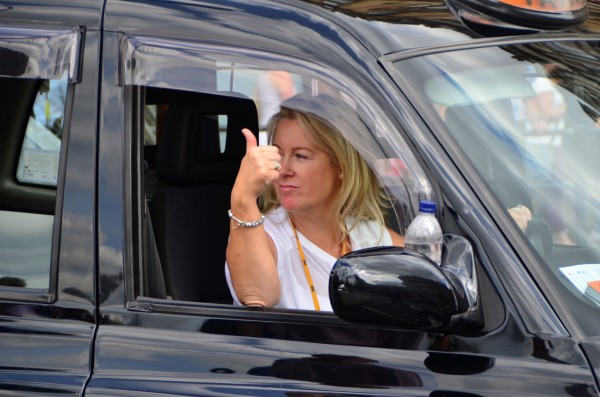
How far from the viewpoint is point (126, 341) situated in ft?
7.82

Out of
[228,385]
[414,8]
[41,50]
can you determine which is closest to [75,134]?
[41,50]

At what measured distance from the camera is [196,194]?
3.21 m

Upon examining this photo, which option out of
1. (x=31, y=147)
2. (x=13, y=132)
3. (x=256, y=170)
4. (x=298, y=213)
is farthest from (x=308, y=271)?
(x=13, y=132)

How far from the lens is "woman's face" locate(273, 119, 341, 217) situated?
9.33ft

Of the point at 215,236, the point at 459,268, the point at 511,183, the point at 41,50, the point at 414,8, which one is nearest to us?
the point at 459,268

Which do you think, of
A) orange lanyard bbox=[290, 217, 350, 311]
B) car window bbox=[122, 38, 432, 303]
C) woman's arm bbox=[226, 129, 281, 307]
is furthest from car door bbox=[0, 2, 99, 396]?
orange lanyard bbox=[290, 217, 350, 311]

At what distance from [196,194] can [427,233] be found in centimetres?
108

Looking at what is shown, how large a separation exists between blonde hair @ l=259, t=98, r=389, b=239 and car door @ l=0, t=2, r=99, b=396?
479 millimetres

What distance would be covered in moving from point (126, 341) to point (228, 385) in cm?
24

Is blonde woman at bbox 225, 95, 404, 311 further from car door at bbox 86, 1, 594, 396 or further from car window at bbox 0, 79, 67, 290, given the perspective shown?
car window at bbox 0, 79, 67, 290

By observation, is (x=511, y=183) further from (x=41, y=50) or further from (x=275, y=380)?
(x=41, y=50)

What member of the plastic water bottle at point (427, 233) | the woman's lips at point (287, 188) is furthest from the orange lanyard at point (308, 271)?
the plastic water bottle at point (427, 233)

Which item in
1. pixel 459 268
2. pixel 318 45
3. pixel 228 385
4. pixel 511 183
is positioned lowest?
pixel 228 385

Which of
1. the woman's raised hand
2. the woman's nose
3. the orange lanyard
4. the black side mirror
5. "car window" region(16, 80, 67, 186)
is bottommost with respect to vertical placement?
the black side mirror
